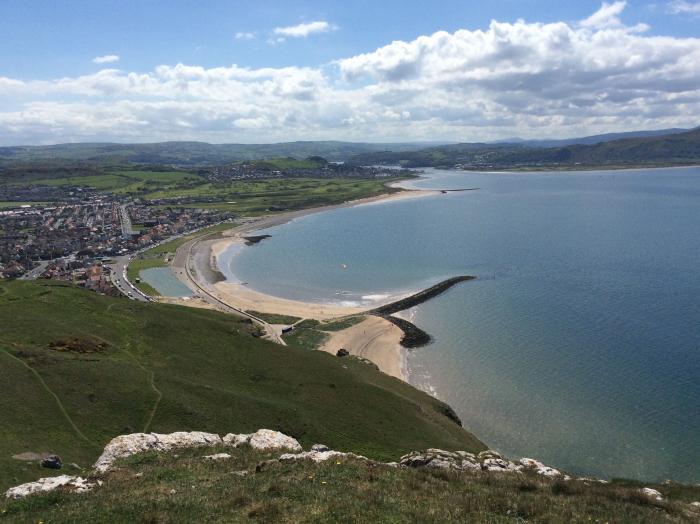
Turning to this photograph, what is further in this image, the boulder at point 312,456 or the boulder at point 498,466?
the boulder at point 498,466

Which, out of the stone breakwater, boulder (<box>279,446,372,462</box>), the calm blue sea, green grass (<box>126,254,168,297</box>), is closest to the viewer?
boulder (<box>279,446,372,462</box>)

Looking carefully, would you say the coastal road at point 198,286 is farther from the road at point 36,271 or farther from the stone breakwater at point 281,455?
the stone breakwater at point 281,455

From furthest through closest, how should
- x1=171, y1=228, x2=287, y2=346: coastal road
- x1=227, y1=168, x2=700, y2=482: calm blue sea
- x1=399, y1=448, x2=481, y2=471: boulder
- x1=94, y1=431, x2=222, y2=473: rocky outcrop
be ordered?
x1=171, y1=228, x2=287, y2=346: coastal road → x1=227, y1=168, x2=700, y2=482: calm blue sea → x1=399, y1=448, x2=481, y2=471: boulder → x1=94, y1=431, x2=222, y2=473: rocky outcrop

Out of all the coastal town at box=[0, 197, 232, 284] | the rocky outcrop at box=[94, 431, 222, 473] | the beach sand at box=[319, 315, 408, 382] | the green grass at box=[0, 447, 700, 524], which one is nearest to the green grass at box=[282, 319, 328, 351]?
the beach sand at box=[319, 315, 408, 382]

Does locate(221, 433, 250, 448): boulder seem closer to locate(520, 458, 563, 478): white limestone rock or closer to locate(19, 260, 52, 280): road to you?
locate(520, 458, 563, 478): white limestone rock

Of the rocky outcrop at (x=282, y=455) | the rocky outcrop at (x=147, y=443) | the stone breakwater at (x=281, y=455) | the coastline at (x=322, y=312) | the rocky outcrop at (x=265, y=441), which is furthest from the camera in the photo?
the coastline at (x=322, y=312)

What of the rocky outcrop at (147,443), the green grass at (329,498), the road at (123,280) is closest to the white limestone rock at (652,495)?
the green grass at (329,498)

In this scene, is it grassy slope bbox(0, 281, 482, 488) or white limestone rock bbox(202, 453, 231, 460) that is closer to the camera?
white limestone rock bbox(202, 453, 231, 460)
